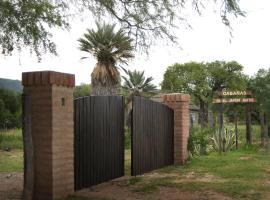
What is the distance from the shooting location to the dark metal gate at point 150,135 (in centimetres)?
1055

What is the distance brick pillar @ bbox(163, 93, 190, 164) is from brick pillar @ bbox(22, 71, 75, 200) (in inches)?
197

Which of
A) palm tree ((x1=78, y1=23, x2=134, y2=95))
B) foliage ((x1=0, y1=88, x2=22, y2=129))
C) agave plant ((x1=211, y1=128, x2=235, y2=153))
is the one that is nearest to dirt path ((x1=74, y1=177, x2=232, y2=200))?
agave plant ((x1=211, y1=128, x2=235, y2=153))

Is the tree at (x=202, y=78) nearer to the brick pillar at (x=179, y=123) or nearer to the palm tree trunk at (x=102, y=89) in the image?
the palm tree trunk at (x=102, y=89)

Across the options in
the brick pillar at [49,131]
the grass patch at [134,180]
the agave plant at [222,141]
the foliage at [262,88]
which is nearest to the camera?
the brick pillar at [49,131]

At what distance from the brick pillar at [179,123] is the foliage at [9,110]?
1888 centimetres

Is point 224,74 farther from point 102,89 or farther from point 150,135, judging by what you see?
point 150,135

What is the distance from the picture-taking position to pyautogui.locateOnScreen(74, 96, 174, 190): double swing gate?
8727mm

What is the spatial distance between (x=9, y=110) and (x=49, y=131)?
26.1 meters

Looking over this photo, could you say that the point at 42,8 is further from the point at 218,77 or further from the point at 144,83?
the point at 218,77

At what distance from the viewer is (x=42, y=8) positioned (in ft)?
29.0

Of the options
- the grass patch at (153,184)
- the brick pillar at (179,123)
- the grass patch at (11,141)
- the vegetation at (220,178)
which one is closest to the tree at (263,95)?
the vegetation at (220,178)

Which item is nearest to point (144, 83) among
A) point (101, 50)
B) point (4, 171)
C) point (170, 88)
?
point (101, 50)

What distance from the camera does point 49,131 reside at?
24.7 ft

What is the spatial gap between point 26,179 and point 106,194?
4.93ft
